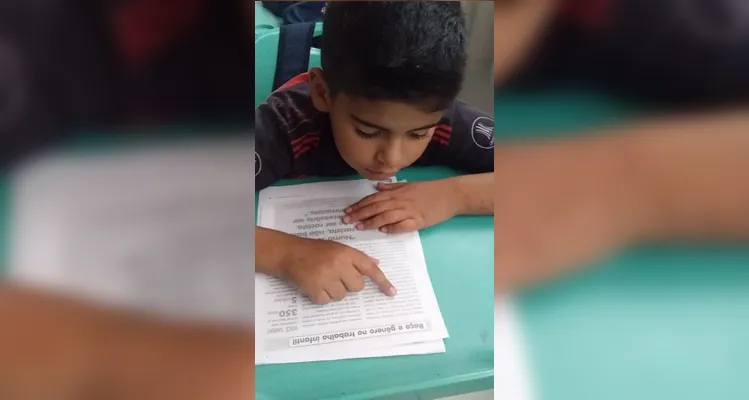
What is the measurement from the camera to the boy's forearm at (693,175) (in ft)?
1.56

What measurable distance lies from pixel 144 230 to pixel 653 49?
1.57 feet

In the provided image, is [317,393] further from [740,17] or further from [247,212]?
[740,17]

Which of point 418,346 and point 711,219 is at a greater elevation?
point 711,219

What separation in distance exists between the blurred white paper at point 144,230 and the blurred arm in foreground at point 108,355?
2 centimetres

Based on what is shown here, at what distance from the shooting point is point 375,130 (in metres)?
0.47

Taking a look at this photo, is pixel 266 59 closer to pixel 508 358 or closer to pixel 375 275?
pixel 375 275

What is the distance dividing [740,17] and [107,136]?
1.89ft

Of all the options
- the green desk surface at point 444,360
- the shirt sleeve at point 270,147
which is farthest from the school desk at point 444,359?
the shirt sleeve at point 270,147

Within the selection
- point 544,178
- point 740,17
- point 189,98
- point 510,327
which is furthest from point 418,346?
point 740,17

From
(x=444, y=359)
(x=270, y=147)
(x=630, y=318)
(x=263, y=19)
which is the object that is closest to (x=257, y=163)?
(x=270, y=147)

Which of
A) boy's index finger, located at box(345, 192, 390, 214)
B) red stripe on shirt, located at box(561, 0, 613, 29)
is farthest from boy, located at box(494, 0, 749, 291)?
boy's index finger, located at box(345, 192, 390, 214)

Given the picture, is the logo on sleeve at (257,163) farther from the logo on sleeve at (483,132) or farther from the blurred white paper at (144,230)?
the logo on sleeve at (483,132)

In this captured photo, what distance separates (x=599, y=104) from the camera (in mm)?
469

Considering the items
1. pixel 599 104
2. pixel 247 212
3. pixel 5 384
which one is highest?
pixel 599 104
